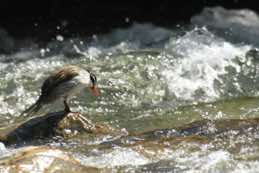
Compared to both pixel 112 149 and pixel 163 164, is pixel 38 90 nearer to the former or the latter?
pixel 112 149

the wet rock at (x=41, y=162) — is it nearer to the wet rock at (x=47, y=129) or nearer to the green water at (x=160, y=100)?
the green water at (x=160, y=100)

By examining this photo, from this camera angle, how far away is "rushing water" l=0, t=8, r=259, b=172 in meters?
8.22

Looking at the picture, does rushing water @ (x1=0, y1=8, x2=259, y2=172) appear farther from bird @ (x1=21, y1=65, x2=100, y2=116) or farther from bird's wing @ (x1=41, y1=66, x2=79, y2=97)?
bird's wing @ (x1=41, y1=66, x2=79, y2=97)

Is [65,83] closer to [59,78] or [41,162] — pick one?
[59,78]

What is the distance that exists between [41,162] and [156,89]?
19.3 ft

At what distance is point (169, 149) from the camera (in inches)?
333

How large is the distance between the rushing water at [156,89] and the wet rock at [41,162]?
46cm

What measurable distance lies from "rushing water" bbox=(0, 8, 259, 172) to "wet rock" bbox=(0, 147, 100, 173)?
464mm

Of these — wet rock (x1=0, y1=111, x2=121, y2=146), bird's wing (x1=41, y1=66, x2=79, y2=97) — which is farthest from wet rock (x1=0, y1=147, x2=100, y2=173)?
bird's wing (x1=41, y1=66, x2=79, y2=97)

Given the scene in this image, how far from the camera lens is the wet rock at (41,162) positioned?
23.6 ft

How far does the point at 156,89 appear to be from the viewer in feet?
42.7

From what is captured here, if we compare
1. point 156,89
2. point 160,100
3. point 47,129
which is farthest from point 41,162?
point 156,89

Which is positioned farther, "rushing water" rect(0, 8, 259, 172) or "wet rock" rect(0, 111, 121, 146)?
"wet rock" rect(0, 111, 121, 146)

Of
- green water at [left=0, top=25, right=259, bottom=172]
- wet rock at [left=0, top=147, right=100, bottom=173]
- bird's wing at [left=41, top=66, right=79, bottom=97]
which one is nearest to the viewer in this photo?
wet rock at [left=0, top=147, right=100, bottom=173]
